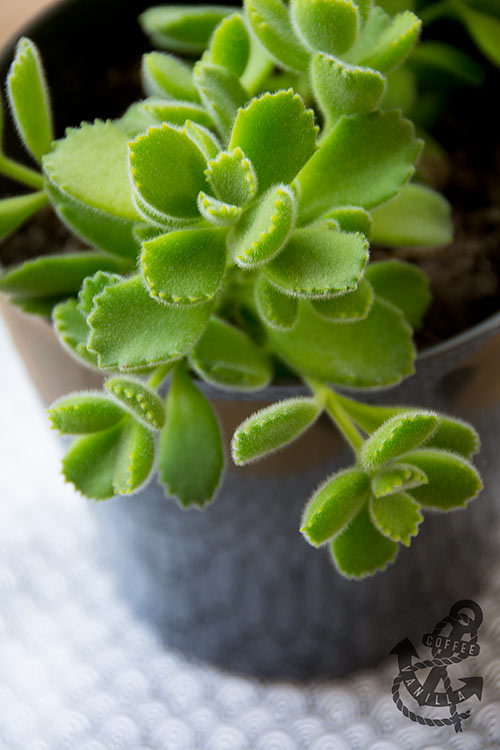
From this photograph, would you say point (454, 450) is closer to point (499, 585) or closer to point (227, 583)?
point (227, 583)

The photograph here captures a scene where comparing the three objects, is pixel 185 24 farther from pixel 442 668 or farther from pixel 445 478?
pixel 442 668

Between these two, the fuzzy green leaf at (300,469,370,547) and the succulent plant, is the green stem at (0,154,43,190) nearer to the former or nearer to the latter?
the succulent plant

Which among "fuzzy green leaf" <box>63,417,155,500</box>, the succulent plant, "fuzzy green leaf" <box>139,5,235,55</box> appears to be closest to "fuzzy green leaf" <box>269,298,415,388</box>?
the succulent plant

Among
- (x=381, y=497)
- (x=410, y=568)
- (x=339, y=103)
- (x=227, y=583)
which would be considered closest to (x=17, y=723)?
(x=227, y=583)

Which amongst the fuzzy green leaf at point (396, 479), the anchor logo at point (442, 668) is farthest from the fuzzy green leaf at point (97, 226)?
the anchor logo at point (442, 668)

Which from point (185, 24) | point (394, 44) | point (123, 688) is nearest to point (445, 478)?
point (394, 44)

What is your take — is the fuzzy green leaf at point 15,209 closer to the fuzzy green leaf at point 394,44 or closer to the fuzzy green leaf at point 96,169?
the fuzzy green leaf at point 96,169

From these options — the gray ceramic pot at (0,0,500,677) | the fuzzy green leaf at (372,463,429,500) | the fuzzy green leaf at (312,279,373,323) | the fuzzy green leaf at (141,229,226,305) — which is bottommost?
the gray ceramic pot at (0,0,500,677)
